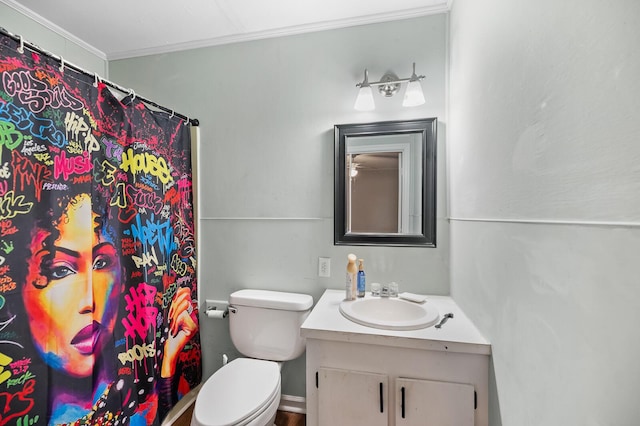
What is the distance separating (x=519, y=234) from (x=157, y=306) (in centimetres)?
169

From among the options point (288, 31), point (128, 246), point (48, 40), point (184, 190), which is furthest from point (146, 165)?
point (288, 31)

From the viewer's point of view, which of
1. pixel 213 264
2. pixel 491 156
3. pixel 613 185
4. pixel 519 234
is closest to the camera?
pixel 613 185

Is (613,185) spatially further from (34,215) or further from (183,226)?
(183,226)

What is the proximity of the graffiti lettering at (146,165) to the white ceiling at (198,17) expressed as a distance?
2.78 ft

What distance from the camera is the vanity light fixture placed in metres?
1.50

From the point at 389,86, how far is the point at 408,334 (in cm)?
131

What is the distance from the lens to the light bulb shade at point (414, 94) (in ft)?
4.90

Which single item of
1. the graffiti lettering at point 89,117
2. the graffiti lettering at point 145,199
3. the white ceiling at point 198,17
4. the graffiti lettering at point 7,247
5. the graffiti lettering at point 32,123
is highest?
the white ceiling at point 198,17

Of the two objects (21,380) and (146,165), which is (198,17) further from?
(21,380)

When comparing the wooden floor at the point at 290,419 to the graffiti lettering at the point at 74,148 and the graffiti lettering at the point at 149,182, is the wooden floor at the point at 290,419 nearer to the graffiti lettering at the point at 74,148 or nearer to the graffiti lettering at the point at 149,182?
the graffiti lettering at the point at 149,182

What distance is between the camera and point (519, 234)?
0.78 metres

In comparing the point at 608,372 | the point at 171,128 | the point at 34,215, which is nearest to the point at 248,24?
the point at 171,128

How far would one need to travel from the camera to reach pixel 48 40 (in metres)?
1.64

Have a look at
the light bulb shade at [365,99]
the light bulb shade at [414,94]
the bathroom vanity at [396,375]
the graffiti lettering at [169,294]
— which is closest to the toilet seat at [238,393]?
the bathroom vanity at [396,375]
